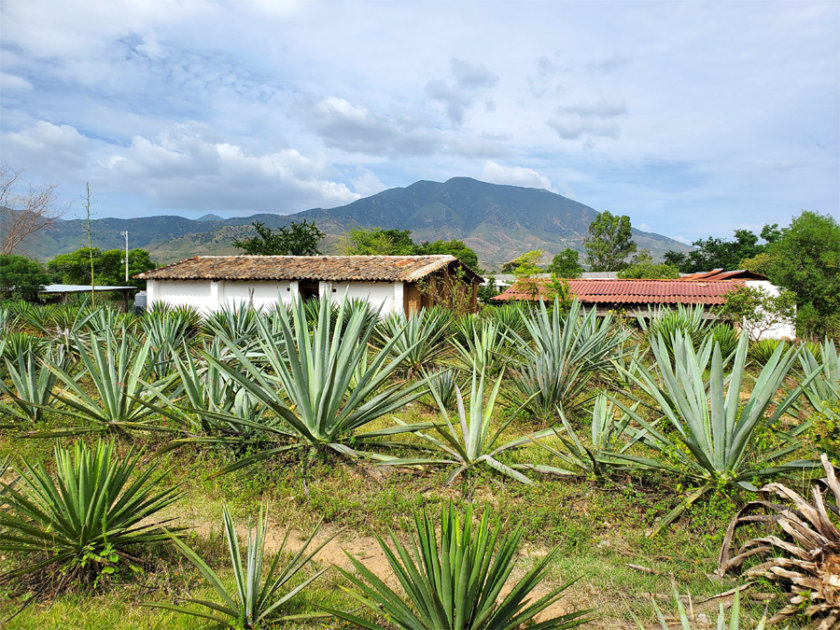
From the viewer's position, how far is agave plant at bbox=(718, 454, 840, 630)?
247cm

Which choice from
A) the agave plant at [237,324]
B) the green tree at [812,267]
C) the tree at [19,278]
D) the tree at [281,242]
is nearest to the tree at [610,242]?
the green tree at [812,267]

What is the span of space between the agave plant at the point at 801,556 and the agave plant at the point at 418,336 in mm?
4469

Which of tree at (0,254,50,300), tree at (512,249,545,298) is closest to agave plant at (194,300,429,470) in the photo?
tree at (512,249,545,298)

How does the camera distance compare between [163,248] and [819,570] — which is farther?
[163,248]

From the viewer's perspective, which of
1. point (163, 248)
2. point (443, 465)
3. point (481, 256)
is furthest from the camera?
point (481, 256)

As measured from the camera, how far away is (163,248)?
405 ft

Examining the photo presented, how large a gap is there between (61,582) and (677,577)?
3466 millimetres

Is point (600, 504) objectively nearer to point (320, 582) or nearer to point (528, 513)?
point (528, 513)

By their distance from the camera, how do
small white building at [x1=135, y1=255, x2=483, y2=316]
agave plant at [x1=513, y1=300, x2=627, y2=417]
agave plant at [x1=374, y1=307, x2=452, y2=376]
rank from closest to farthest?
1. agave plant at [x1=513, y1=300, x2=627, y2=417]
2. agave plant at [x1=374, y1=307, x2=452, y2=376]
3. small white building at [x1=135, y1=255, x2=483, y2=316]

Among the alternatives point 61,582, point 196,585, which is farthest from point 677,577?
point 61,582

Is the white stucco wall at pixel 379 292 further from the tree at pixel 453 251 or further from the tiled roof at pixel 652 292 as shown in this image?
the tree at pixel 453 251

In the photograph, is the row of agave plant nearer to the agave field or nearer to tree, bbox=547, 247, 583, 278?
the agave field

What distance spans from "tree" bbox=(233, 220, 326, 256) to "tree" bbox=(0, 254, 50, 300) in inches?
525

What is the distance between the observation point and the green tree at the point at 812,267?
2805 centimetres
